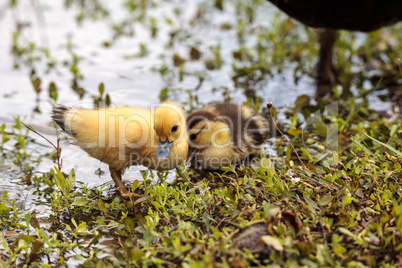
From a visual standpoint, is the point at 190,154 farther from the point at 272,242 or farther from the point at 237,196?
the point at 272,242

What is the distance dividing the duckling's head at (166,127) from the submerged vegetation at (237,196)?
0.19 m

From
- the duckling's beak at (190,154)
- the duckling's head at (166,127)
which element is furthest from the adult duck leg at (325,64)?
the duckling's head at (166,127)

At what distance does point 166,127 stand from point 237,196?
0.65 meters

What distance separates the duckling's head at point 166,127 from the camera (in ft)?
10.6

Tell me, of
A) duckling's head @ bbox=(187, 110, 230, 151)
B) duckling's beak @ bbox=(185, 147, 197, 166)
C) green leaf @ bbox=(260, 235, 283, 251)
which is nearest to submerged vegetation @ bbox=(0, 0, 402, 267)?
green leaf @ bbox=(260, 235, 283, 251)

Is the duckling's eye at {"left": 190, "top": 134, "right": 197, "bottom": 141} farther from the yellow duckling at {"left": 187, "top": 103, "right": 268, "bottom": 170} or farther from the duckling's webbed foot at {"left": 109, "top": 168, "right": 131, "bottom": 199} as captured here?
the duckling's webbed foot at {"left": 109, "top": 168, "right": 131, "bottom": 199}

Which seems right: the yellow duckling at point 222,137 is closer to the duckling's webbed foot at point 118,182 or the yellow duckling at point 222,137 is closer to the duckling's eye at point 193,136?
the duckling's eye at point 193,136

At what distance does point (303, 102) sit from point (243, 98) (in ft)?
2.69

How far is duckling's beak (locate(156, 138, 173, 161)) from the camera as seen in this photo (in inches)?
126

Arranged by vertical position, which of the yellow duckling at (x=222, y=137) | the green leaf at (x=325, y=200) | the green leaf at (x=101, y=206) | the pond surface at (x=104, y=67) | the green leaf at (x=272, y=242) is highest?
the pond surface at (x=104, y=67)

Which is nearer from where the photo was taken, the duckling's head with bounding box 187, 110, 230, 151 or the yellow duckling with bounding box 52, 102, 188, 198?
the yellow duckling with bounding box 52, 102, 188, 198

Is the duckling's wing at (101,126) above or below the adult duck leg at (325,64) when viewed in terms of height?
below

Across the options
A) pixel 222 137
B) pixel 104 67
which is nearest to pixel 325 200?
pixel 222 137

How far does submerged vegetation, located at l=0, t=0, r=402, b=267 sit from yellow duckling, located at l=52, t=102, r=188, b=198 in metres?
0.16
